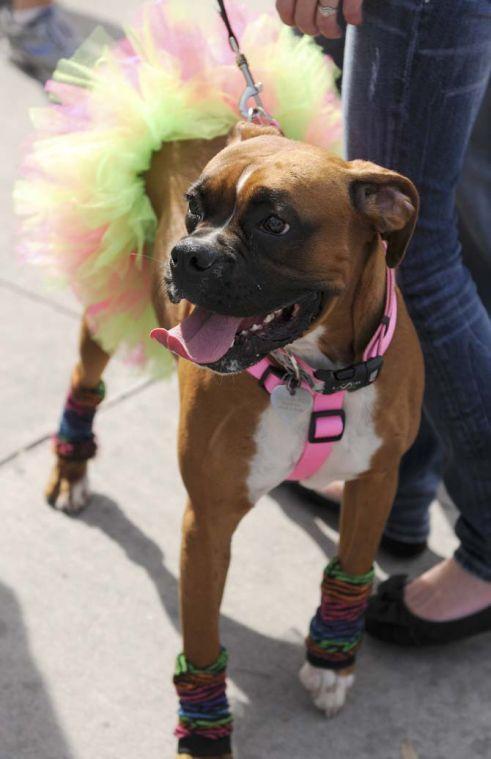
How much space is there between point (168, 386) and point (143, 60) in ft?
5.07

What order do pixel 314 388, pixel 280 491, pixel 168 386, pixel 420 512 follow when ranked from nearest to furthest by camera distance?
pixel 314 388 → pixel 420 512 → pixel 280 491 → pixel 168 386

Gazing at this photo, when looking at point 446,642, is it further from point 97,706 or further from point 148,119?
point 148,119

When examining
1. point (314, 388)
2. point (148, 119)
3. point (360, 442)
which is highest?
point (148, 119)

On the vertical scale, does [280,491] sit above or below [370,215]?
below

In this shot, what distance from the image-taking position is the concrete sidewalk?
3.03 m

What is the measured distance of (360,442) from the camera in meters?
2.74

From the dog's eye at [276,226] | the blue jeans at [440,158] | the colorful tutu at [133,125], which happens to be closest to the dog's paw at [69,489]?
the colorful tutu at [133,125]

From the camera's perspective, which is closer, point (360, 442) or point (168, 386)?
point (360, 442)

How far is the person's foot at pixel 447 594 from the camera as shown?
331cm

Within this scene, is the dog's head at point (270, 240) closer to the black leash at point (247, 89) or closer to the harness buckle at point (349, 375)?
the harness buckle at point (349, 375)

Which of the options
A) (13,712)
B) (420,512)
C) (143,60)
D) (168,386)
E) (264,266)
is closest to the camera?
(264,266)

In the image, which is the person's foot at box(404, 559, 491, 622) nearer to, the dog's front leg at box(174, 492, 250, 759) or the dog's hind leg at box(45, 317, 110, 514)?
the dog's front leg at box(174, 492, 250, 759)

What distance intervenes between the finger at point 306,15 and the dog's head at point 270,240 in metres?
0.39

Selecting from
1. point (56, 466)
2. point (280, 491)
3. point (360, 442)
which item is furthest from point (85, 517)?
point (360, 442)
